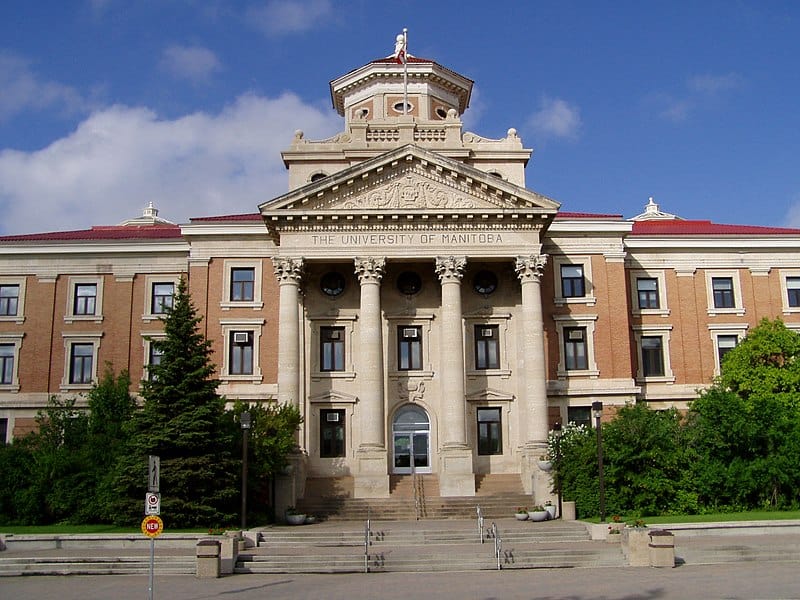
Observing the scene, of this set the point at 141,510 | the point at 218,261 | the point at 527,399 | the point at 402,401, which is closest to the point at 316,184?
the point at 218,261

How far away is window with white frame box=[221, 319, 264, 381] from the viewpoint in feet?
138

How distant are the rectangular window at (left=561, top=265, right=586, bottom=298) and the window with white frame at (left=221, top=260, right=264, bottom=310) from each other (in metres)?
15.3

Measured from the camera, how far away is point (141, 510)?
29312 mm

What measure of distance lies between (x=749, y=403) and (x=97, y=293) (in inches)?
1268

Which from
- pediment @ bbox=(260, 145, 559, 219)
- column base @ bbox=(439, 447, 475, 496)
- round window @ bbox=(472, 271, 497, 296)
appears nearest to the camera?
column base @ bbox=(439, 447, 475, 496)

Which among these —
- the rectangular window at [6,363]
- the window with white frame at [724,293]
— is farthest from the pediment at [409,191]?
the rectangular window at [6,363]

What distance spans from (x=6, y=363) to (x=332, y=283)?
A: 691 inches

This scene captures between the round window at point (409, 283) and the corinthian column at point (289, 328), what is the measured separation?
17.0 feet

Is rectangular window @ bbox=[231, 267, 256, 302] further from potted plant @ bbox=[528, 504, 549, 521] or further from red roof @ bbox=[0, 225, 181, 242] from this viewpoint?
potted plant @ bbox=[528, 504, 549, 521]

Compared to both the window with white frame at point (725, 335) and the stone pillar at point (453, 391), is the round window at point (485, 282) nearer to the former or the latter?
the stone pillar at point (453, 391)

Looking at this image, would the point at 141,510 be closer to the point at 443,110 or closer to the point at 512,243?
the point at 512,243

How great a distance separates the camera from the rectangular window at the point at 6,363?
44.0m

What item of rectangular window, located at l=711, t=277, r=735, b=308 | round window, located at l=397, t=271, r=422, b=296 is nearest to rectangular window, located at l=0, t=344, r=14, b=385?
round window, located at l=397, t=271, r=422, b=296

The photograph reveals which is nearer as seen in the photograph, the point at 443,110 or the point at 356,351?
the point at 356,351
